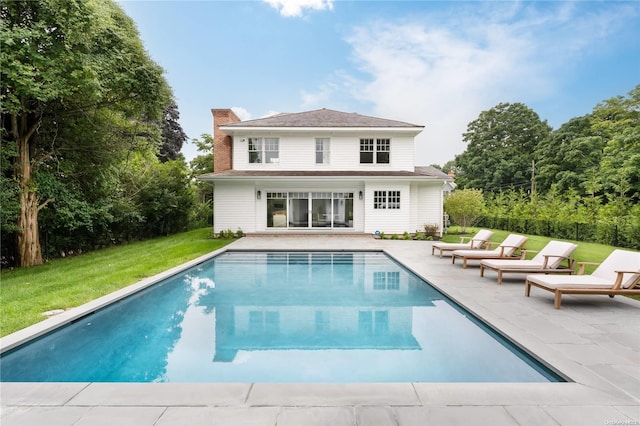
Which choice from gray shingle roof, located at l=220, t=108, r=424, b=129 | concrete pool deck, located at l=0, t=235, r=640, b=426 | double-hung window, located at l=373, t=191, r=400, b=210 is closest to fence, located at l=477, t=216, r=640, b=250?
double-hung window, located at l=373, t=191, r=400, b=210

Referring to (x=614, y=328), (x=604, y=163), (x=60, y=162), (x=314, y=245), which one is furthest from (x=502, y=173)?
(x=60, y=162)

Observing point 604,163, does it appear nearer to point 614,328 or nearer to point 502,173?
point 502,173

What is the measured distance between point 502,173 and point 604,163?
17701 millimetres

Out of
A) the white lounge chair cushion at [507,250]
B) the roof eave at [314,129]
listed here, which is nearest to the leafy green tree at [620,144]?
the white lounge chair cushion at [507,250]

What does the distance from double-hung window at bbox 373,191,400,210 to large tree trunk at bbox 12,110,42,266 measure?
14.3 meters

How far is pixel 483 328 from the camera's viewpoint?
4836 millimetres

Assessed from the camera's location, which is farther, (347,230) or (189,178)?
(189,178)

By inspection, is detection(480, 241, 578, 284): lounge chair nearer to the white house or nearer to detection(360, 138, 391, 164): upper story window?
the white house

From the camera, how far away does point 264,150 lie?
60.1 feet

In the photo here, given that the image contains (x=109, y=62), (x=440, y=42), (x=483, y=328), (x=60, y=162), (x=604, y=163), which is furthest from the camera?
(x=604, y=163)

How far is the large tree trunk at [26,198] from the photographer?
34.5ft

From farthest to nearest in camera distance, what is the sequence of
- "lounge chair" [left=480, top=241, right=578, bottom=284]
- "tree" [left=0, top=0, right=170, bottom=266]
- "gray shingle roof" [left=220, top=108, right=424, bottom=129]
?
"gray shingle roof" [left=220, top=108, right=424, bottom=129]
"tree" [left=0, top=0, right=170, bottom=266]
"lounge chair" [left=480, top=241, right=578, bottom=284]

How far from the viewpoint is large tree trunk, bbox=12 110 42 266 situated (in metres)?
10.5

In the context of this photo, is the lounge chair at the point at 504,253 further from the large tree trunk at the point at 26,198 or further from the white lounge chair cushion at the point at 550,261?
the large tree trunk at the point at 26,198
